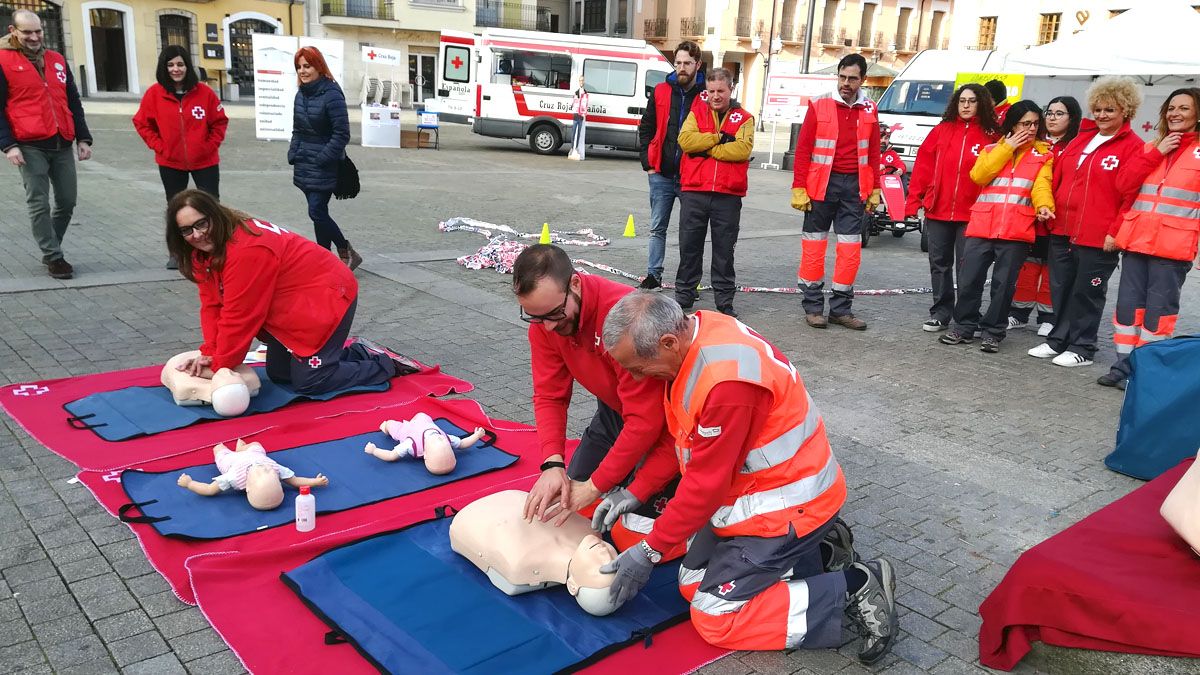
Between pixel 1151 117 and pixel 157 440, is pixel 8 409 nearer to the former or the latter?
pixel 157 440

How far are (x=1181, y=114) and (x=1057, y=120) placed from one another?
3.81 ft

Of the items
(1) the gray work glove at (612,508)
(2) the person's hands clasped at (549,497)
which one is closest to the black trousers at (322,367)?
(2) the person's hands clasped at (549,497)

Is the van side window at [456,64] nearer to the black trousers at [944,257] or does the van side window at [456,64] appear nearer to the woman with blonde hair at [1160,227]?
the black trousers at [944,257]

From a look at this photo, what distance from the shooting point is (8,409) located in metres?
4.46

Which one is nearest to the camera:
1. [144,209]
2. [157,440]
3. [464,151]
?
[157,440]

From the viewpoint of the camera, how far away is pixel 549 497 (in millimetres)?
3152

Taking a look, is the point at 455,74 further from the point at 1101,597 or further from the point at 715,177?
the point at 1101,597

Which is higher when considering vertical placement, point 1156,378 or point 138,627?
point 1156,378

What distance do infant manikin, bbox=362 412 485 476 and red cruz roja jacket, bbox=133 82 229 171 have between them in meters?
3.89

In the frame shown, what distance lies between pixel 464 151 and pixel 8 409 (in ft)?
55.3

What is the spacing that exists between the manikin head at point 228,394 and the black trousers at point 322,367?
1.11ft

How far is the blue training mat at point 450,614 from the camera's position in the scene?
277 centimetres

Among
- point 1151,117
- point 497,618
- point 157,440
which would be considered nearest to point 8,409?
point 157,440

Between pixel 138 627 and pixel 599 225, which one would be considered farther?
pixel 599 225
